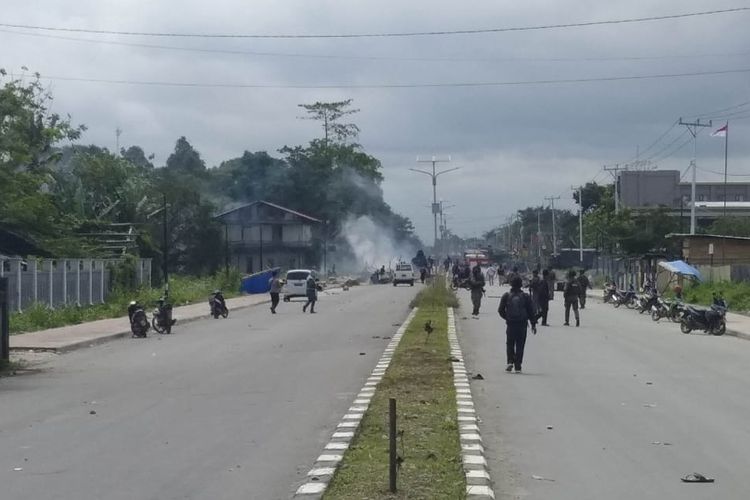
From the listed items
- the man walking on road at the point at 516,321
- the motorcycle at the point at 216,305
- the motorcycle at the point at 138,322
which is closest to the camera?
the man walking on road at the point at 516,321

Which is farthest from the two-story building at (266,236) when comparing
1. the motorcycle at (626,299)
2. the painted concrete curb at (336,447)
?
the painted concrete curb at (336,447)

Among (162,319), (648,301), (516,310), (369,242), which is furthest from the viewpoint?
(369,242)

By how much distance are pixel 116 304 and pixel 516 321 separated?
2858 centimetres

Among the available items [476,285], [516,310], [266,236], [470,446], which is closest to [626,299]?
[476,285]

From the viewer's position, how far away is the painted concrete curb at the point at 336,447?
29.7ft

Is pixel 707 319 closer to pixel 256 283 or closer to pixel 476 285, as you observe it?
pixel 476 285

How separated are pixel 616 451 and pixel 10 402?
8.66 meters

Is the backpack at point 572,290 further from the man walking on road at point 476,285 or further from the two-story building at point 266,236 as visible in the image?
the two-story building at point 266,236

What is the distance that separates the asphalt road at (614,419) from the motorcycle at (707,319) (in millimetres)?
4463

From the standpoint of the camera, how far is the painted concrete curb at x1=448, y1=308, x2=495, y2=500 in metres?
9.04

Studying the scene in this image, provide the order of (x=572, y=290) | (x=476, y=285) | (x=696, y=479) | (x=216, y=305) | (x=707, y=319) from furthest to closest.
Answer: (x=216, y=305) → (x=476, y=285) → (x=572, y=290) → (x=707, y=319) → (x=696, y=479)

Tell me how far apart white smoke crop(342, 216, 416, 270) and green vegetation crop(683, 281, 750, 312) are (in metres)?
61.3

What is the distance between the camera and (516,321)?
64.0 feet

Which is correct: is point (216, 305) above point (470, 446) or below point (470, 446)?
above
